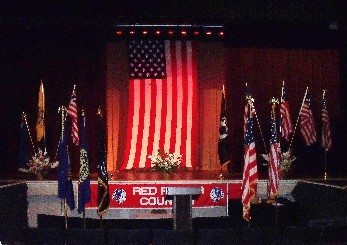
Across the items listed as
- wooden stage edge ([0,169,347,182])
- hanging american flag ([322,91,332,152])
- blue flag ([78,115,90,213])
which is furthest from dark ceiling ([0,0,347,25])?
blue flag ([78,115,90,213])

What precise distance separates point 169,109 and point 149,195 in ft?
14.0

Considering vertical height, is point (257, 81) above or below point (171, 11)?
below

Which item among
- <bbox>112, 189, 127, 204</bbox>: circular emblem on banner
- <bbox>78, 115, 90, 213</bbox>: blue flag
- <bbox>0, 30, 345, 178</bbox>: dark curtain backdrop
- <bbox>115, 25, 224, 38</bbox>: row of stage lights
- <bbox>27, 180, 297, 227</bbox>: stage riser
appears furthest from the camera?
<bbox>0, 30, 345, 178</bbox>: dark curtain backdrop

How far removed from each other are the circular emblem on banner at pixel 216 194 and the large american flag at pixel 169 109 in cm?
350

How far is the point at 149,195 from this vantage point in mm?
15438

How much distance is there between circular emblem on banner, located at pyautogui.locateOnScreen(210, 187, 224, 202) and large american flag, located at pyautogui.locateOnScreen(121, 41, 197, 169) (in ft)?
11.5

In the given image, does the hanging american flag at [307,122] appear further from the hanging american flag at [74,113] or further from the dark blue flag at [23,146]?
the dark blue flag at [23,146]

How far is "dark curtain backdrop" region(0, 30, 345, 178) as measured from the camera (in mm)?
18234

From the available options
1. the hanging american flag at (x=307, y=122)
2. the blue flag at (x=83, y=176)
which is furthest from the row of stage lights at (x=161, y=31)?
the blue flag at (x=83, y=176)

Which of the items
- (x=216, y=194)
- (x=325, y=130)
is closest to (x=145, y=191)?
(x=216, y=194)

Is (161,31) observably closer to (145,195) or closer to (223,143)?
(223,143)

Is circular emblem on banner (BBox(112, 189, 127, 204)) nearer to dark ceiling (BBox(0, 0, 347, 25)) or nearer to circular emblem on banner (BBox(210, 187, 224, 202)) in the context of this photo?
circular emblem on banner (BBox(210, 187, 224, 202))

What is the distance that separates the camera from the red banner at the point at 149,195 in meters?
15.4

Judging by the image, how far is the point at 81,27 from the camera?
57.4 feet
